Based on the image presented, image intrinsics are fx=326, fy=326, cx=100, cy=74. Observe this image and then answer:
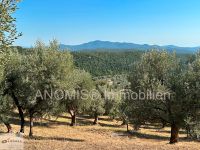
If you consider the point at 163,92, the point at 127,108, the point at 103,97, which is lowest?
the point at 103,97

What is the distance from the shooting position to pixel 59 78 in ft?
133

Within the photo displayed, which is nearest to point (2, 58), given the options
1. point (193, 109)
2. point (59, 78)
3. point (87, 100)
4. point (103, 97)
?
point (59, 78)

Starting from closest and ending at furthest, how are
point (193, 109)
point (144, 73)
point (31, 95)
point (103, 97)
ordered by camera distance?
point (193, 109) → point (144, 73) → point (31, 95) → point (103, 97)

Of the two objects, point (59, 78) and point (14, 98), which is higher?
point (59, 78)

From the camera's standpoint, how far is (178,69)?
3862 cm

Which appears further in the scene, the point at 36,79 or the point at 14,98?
the point at 14,98

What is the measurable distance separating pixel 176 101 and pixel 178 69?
4.37 meters

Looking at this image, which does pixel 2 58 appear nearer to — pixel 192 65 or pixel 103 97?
pixel 192 65

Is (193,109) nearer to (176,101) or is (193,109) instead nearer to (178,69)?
(176,101)

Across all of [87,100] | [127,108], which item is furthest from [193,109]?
[87,100]

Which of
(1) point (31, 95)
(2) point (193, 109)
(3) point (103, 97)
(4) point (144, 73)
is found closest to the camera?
(2) point (193, 109)

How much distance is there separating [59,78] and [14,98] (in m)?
7.35

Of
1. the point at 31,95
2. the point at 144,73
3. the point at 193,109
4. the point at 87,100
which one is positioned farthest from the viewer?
the point at 87,100

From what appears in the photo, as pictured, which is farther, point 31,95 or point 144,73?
point 31,95
